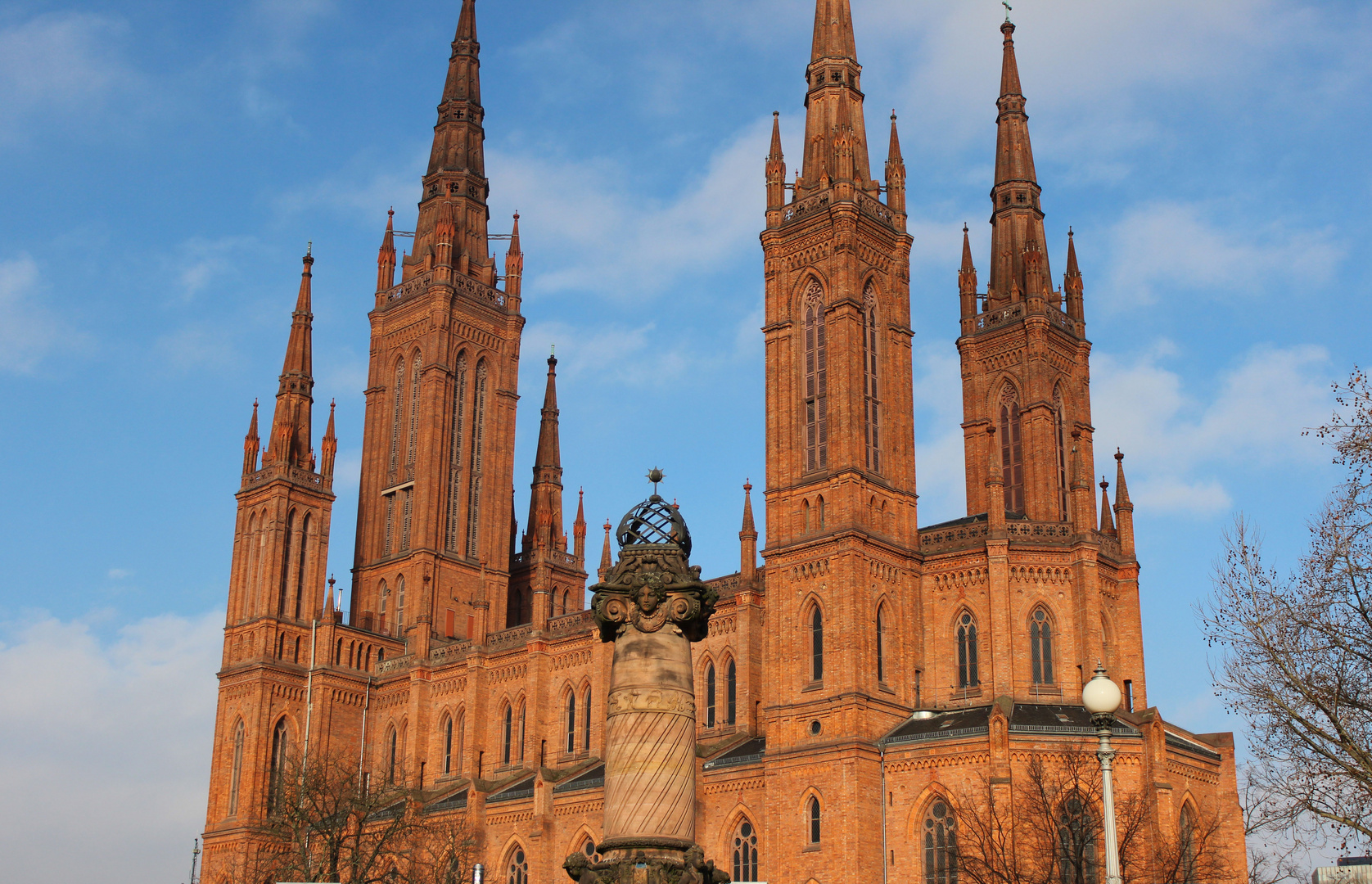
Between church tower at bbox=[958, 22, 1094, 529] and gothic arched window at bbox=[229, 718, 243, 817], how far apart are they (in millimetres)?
40841

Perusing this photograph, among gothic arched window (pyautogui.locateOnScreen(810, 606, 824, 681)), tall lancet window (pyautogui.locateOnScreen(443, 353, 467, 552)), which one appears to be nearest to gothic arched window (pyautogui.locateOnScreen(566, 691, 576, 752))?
tall lancet window (pyautogui.locateOnScreen(443, 353, 467, 552))

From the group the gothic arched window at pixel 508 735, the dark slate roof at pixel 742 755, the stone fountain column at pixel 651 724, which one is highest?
the gothic arched window at pixel 508 735

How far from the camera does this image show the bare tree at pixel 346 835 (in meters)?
53.9

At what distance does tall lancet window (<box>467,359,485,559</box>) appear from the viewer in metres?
86.2

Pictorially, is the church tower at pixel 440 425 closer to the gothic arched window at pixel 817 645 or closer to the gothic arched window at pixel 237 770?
the gothic arched window at pixel 237 770

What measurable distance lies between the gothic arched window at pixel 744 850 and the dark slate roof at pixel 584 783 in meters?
7.58

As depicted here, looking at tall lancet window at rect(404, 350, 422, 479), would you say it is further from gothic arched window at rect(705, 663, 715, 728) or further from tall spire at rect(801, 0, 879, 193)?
tall spire at rect(801, 0, 879, 193)

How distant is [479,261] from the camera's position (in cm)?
9175

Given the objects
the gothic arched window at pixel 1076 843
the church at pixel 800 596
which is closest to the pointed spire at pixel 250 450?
the church at pixel 800 596

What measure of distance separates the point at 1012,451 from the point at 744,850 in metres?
24.5

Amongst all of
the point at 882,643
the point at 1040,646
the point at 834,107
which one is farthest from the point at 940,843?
the point at 834,107

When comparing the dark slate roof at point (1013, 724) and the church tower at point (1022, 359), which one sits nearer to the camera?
the dark slate roof at point (1013, 724)

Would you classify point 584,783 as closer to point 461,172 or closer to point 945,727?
point 945,727

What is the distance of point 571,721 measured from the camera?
72.2 meters
